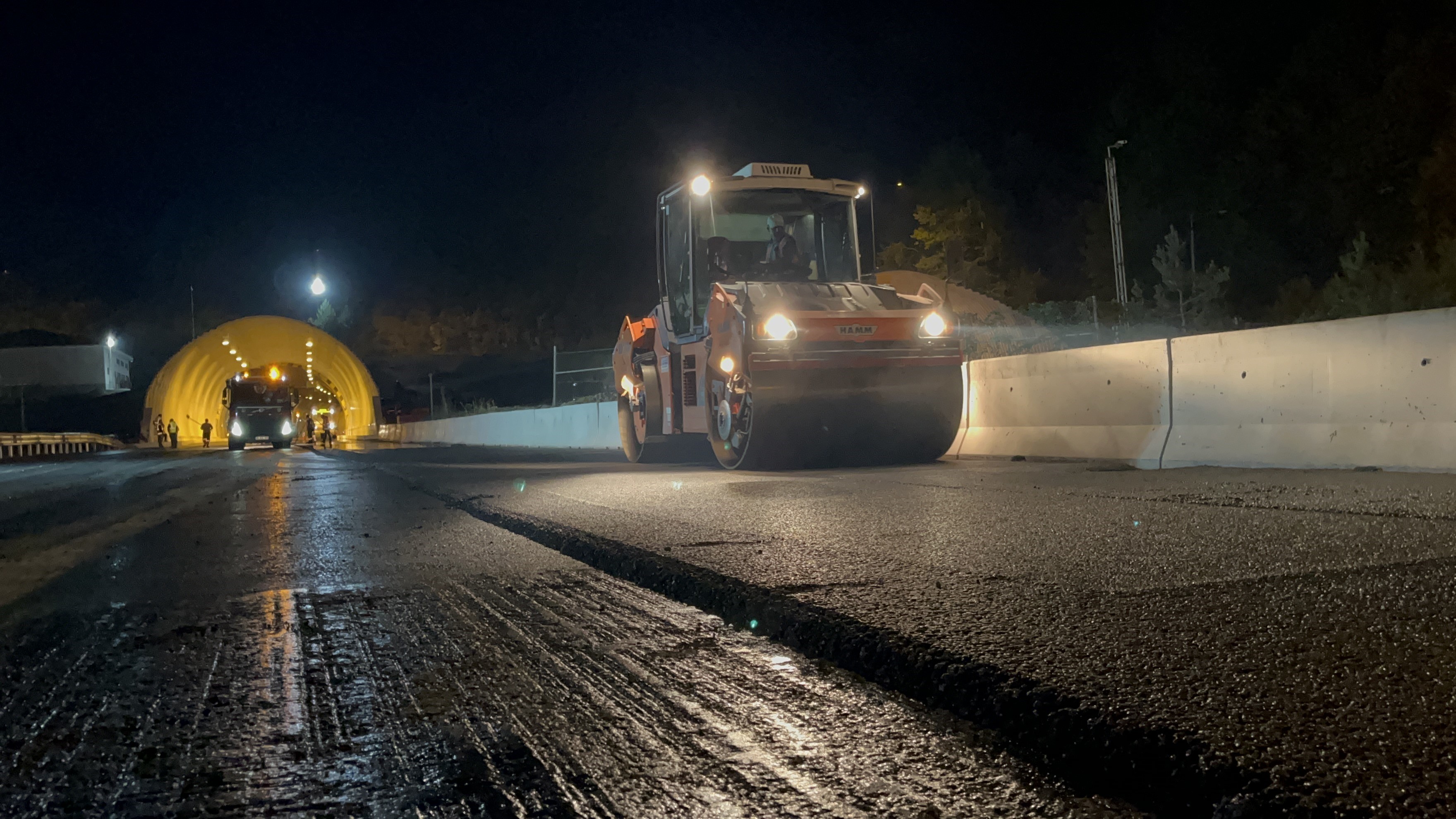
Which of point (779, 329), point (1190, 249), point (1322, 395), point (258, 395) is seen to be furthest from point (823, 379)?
point (258, 395)

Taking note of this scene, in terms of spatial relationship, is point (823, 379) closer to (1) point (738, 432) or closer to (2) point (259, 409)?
(1) point (738, 432)

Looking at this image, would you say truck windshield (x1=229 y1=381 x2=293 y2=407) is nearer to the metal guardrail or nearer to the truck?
the truck

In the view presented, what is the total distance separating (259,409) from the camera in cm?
5538

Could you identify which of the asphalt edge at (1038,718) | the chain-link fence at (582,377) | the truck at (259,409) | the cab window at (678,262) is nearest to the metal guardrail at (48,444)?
the truck at (259,409)

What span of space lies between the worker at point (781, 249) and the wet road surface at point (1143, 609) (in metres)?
5.34

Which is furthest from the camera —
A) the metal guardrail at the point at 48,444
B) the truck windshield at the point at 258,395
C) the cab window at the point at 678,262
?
the truck windshield at the point at 258,395

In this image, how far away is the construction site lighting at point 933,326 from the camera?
1254cm

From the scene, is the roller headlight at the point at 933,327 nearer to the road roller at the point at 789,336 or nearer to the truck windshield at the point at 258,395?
the road roller at the point at 789,336

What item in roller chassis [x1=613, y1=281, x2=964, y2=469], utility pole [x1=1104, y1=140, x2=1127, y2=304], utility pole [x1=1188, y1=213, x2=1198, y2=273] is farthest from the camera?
utility pole [x1=1188, y1=213, x2=1198, y2=273]

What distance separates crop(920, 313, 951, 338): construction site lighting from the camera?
494 inches

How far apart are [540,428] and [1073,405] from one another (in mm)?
22400

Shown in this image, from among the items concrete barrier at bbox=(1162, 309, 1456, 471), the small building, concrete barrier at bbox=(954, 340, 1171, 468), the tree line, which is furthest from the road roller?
the small building

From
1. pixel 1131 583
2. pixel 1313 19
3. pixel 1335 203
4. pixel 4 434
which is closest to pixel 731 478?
pixel 1131 583

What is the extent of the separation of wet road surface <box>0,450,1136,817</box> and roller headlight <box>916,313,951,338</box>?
22.8 ft
